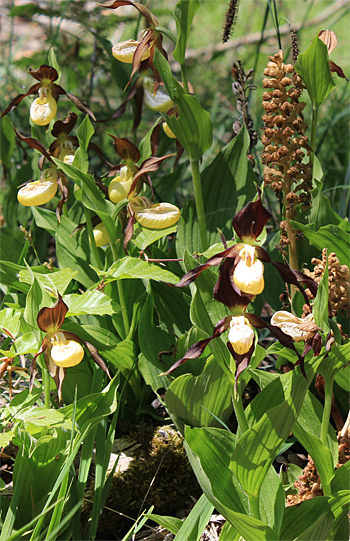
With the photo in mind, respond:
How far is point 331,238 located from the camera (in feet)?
3.38

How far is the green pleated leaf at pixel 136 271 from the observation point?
3.18ft

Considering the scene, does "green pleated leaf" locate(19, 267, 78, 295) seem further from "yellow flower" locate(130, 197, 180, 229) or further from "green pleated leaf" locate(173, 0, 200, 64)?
"green pleated leaf" locate(173, 0, 200, 64)

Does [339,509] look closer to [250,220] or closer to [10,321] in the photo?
[250,220]

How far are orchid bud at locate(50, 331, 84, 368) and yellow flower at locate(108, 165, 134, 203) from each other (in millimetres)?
435

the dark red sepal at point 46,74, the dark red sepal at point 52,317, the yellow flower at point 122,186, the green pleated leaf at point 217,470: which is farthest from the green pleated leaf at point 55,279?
the dark red sepal at point 46,74

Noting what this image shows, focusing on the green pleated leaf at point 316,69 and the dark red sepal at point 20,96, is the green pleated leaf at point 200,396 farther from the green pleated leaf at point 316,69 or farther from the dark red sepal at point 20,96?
the dark red sepal at point 20,96

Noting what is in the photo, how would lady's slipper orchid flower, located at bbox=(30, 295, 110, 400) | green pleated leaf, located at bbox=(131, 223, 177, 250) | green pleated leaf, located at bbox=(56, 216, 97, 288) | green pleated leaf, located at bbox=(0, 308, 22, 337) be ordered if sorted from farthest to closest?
green pleated leaf, located at bbox=(56, 216, 97, 288)
green pleated leaf, located at bbox=(131, 223, 177, 250)
green pleated leaf, located at bbox=(0, 308, 22, 337)
lady's slipper orchid flower, located at bbox=(30, 295, 110, 400)

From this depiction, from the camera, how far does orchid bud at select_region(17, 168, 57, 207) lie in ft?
3.78

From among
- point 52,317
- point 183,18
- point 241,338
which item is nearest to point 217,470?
point 241,338

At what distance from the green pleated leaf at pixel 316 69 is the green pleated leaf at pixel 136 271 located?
0.56m

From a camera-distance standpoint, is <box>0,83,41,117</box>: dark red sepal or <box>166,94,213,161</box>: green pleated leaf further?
<box>0,83,41,117</box>: dark red sepal

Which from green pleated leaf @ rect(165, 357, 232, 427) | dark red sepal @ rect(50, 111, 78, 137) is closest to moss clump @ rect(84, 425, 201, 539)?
green pleated leaf @ rect(165, 357, 232, 427)

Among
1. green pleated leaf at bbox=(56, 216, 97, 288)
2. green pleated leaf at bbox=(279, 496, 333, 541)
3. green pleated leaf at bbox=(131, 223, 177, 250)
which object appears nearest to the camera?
green pleated leaf at bbox=(279, 496, 333, 541)

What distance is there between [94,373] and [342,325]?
0.63m
